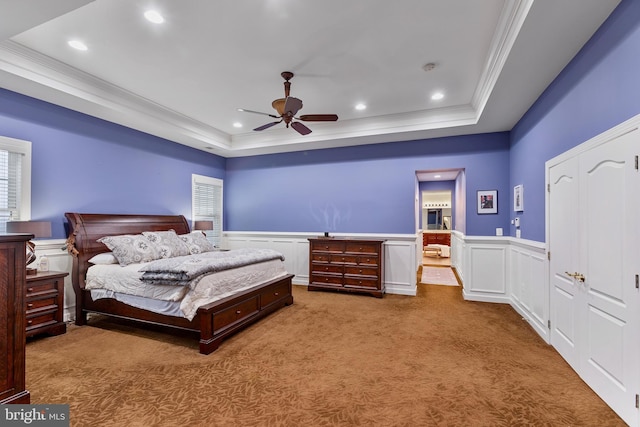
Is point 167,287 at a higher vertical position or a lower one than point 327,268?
higher

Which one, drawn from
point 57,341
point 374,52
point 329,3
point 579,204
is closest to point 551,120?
point 579,204

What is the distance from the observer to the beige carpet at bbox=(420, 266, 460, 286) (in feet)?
20.6

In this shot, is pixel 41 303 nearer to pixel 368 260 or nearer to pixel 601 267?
pixel 368 260

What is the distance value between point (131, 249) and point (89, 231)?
67 cm

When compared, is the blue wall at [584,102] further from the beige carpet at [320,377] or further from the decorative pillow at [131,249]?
the decorative pillow at [131,249]

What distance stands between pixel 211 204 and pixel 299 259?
239 centimetres

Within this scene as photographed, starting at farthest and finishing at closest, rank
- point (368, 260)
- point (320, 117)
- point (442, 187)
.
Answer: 1. point (442, 187)
2. point (368, 260)
3. point (320, 117)

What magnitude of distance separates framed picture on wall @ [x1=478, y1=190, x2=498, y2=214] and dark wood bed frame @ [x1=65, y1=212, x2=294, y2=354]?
3.51 metres

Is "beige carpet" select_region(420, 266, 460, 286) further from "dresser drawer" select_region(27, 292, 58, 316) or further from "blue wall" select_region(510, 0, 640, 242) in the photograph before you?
"dresser drawer" select_region(27, 292, 58, 316)

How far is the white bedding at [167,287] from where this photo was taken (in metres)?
3.06

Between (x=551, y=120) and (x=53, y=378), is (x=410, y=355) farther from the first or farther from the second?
(x=53, y=378)

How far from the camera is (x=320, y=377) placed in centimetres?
249

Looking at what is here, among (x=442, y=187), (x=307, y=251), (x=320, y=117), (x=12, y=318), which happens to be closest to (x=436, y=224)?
(x=442, y=187)

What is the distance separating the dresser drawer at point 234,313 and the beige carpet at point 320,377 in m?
0.19
